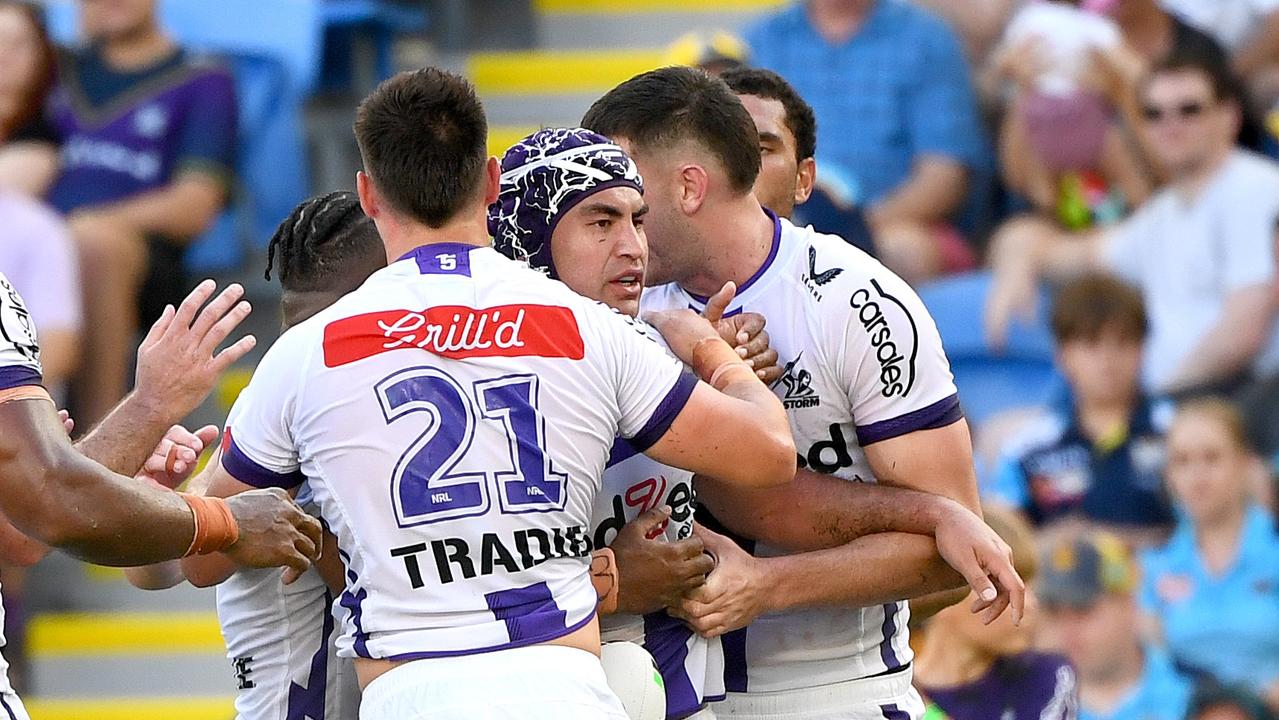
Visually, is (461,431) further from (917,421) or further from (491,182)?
(917,421)

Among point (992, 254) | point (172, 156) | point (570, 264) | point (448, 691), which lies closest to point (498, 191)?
point (570, 264)

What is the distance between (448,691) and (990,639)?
2.63m

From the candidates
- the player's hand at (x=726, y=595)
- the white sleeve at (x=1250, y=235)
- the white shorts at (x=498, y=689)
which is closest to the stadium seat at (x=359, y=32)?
the white sleeve at (x=1250, y=235)

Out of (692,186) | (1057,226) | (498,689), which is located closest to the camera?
(498,689)

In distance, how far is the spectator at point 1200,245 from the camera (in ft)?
24.8

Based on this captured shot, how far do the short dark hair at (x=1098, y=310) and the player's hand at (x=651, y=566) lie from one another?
4.36 meters

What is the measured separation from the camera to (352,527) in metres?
3.39

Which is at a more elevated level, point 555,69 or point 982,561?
point 982,561

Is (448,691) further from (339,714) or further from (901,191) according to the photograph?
(901,191)

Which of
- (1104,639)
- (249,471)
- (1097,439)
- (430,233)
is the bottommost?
(1104,639)

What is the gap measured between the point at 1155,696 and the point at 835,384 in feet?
12.7

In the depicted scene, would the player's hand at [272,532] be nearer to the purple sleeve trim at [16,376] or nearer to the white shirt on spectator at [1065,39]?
the purple sleeve trim at [16,376]

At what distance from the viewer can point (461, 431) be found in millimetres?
3311

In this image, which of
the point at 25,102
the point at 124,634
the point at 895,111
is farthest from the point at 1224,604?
the point at 25,102
